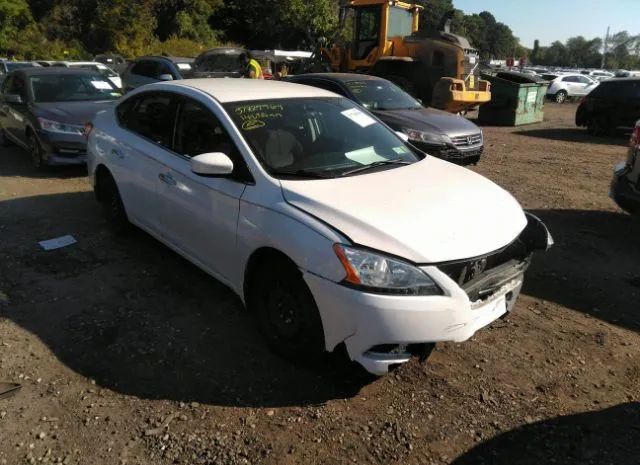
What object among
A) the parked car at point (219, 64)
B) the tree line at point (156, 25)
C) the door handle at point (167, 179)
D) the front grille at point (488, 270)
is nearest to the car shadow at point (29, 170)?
the door handle at point (167, 179)

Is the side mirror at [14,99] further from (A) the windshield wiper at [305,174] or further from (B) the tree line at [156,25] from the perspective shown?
(B) the tree line at [156,25]

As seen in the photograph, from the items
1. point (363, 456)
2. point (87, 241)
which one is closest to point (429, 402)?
point (363, 456)

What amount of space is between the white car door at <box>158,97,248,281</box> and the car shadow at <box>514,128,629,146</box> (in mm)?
11686

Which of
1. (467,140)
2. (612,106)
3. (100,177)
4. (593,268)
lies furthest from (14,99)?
(612,106)

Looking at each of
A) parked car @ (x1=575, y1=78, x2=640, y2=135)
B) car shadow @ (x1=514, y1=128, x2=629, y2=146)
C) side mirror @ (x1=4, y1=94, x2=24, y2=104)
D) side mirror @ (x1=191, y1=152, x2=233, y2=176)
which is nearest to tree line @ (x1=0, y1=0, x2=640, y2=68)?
car shadow @ (x1=514, y1=128, x2=629, y2=146)

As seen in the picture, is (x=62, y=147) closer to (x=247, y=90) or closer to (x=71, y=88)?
(x=71, y=88)

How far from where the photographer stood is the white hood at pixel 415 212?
281 cm

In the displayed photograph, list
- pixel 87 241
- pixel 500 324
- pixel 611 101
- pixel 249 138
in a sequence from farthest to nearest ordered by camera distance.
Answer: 1. pixel 611 101
2. pixel 87 241
3. pixel 500 324
4. pixel 249 138

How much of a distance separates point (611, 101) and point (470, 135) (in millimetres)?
7555

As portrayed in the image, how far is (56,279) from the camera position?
174 inches

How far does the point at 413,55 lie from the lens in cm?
1480

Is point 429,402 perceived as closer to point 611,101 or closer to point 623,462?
point 623,462

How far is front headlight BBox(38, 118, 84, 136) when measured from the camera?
7.55 meters

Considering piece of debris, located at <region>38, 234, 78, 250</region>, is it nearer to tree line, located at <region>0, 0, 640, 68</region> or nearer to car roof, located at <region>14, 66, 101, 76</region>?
car roof, located at <region>14, 66, 101, 76</region>
